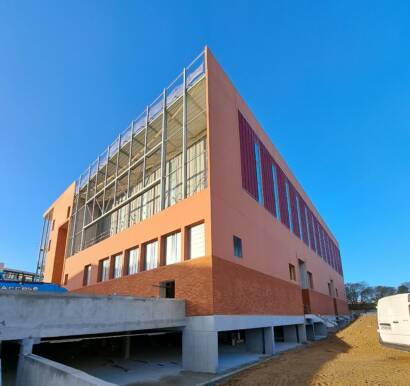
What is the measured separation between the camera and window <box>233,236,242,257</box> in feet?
55.2

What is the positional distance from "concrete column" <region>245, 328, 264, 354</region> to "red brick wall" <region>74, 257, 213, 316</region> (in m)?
6.99

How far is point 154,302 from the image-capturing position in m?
13.2

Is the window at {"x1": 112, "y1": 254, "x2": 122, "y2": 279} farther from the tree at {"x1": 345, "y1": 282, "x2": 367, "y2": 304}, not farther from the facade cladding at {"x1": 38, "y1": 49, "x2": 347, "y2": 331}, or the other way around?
the tree at {"x1": 345, "y1": 282, "x2": 367, "y2": 304}

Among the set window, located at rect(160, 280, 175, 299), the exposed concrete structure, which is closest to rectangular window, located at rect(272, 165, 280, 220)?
the exposed concrete structure

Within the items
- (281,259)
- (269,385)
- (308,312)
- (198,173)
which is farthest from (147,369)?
(308,312)

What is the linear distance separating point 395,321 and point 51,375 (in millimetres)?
10360

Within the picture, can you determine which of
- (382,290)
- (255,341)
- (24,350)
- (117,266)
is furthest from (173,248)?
(382,290)

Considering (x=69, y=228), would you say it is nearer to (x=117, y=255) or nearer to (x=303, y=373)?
(x=117, y=255)

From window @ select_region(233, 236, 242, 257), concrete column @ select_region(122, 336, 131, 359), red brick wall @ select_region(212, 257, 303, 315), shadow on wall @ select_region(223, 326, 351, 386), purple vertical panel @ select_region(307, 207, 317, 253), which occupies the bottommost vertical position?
shadow on wall @ select_region(223, 326, 351, 386)

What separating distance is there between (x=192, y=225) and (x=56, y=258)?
2599 cm

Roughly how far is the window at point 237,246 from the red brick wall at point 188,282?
2.78m

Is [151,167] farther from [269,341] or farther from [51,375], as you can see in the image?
[51,375]

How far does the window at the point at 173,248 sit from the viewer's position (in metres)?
17.0

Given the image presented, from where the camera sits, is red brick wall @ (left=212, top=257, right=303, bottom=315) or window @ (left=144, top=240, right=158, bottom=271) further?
window @ (left=144, top=240, right=158, bottom=271)
